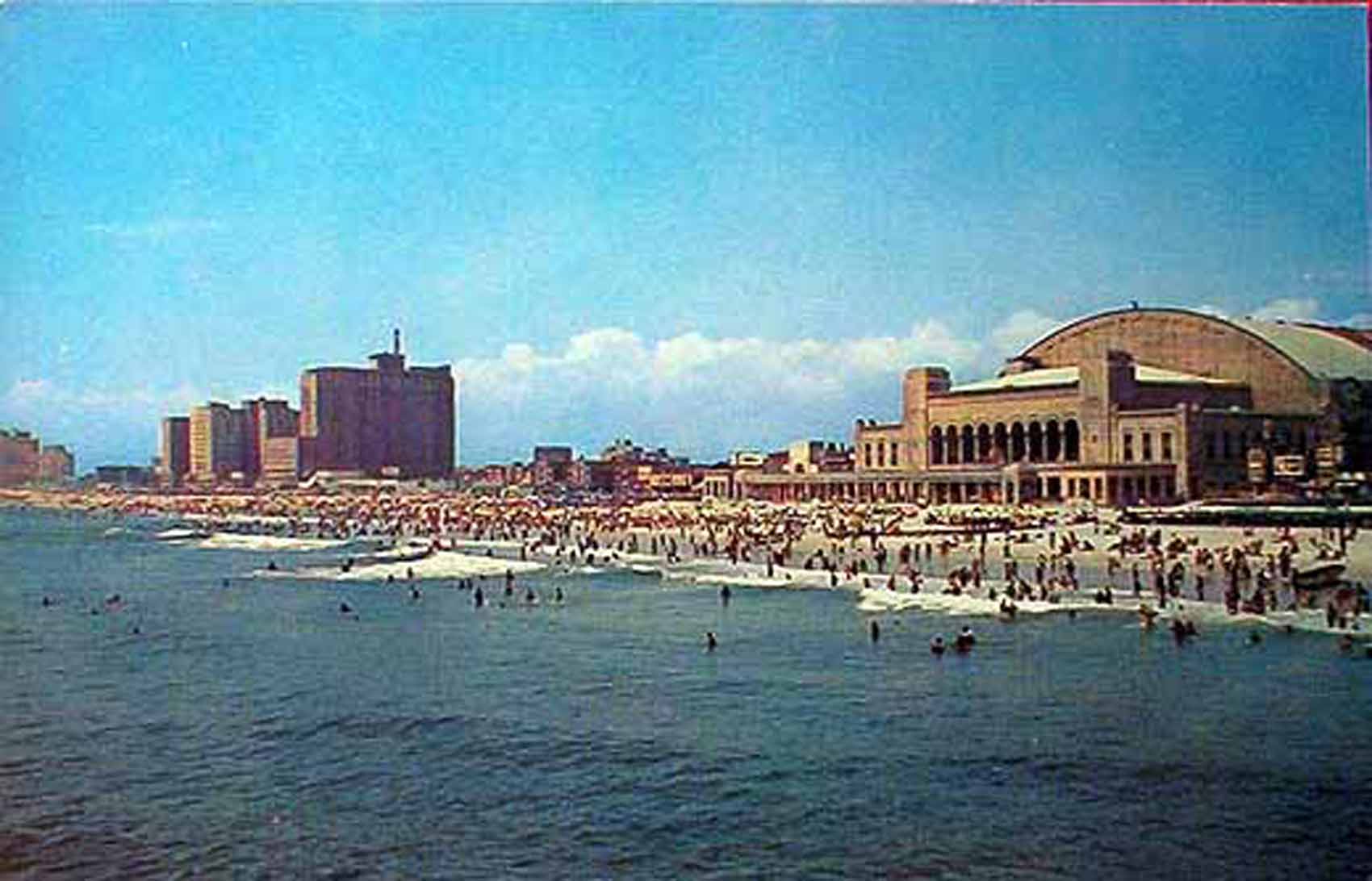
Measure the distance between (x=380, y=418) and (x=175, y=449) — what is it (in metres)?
1.03

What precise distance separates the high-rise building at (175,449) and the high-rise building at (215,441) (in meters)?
0.03

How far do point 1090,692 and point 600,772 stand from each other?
9.46 feet

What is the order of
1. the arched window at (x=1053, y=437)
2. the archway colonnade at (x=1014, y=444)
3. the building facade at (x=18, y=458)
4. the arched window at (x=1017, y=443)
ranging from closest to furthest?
1. the building facade at (x=18, y=458)
2. the archway colonnade at (x=1014, y=444)
3. the arched window at (x=1053, y=437)
4. the arched window at (x=1017, y=443)

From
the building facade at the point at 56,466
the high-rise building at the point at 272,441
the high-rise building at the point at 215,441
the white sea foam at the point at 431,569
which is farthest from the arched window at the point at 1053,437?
the building facade at the point at 56,466

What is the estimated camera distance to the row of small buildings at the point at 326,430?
672 centimetres

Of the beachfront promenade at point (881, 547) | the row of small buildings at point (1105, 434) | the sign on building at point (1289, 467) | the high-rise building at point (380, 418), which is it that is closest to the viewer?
the high-rise building at point (380, 418)

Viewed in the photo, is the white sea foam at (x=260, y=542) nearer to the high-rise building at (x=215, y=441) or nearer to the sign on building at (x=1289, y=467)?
the high-rise building at (x=215, y=441)

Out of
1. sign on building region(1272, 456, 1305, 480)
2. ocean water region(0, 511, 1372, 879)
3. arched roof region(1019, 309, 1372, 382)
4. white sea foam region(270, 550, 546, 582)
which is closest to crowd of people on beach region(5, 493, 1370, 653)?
white sea foam region(270, 550, 546, 582)

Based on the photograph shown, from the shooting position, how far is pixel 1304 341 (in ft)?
22.6

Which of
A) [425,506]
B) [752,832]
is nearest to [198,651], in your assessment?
[425,506]

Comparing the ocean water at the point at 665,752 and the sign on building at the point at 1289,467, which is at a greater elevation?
the sign on building at the point at 1289,467

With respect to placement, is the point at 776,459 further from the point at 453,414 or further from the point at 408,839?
the point at 408,839

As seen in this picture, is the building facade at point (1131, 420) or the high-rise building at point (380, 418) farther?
the building facade at point (1131, 420)

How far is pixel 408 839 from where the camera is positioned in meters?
5.57
